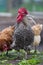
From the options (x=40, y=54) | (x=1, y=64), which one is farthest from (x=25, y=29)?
(x=1, y=64)

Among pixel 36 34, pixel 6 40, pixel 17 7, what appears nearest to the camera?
pixel 6 40

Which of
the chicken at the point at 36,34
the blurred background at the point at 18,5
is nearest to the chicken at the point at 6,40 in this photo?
the chicken at the point at 36,34

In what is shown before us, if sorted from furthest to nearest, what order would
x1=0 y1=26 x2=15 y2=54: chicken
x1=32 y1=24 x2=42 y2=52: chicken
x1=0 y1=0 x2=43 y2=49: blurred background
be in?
x1=0 y1=0 x2=43 y2=49: blurred background → x1=32 y1=24 x2=42 y2=52: chicken → x1=0 y1=26 x2=15 y2=54: chicken

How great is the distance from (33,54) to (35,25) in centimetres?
85

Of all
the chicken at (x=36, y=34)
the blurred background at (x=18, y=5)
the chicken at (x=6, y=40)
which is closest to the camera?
the chicken at (x=6, y=40)

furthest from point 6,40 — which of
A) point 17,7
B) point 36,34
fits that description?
point 17,7

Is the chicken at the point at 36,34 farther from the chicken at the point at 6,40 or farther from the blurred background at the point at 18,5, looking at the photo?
the blurred background at the point at 18,5

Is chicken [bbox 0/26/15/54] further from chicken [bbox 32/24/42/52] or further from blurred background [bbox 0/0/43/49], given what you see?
blurred background [bbox 0/0/43/49]

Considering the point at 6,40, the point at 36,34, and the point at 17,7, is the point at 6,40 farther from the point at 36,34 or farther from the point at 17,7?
the point at 17,7

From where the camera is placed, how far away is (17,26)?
6.82 metres

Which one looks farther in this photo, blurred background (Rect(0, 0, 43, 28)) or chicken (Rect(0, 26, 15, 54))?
blurred background (Rect(0, 0, 43, 28))

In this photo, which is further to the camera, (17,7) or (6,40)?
(17,7)

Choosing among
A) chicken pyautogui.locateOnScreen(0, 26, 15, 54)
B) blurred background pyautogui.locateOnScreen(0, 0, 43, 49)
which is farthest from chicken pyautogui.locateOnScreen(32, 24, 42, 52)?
blurred background pyautogui.locateOnScreen(0, 0, 43, 49)

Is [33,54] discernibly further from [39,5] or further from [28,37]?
[39,5]
